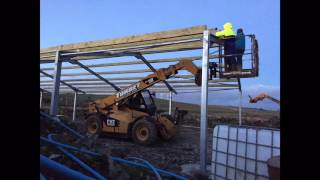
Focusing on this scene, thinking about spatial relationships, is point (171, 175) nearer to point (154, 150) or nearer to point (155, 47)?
point (154, 150)

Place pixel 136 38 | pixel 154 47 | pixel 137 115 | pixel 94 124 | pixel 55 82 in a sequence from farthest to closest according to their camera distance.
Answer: pixel 94 124, pixel 55 82, pixel 137 115, pixel 136 38, pixel 154 47

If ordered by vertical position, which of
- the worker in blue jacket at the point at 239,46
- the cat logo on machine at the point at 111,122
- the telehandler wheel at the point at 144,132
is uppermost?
the worker in blue jacket at the point at 239,46

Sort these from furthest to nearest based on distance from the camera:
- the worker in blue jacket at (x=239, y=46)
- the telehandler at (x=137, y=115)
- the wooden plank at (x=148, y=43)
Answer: the telehandler at (x=137, y=115), the wooden plank at (x=148, y=43), the worker in blue jacket at (x=239, y=46)

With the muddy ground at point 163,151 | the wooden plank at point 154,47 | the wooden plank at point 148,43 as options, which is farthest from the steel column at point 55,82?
the muddy ground at point 163,151

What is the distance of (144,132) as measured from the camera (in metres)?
10.8

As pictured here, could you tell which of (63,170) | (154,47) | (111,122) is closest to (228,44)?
(154,47)

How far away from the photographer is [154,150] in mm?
9961

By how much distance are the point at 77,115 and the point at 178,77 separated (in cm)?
1061

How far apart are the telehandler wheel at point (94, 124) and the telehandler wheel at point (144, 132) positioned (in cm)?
153

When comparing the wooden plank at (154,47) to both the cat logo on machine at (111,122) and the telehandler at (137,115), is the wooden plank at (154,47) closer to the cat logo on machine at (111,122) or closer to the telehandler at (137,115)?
the telehandler at (137,115)

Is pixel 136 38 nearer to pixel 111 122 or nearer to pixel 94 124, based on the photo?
pixel 111 122

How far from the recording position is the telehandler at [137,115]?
10.7m

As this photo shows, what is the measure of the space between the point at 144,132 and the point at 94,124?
7.39 ft
